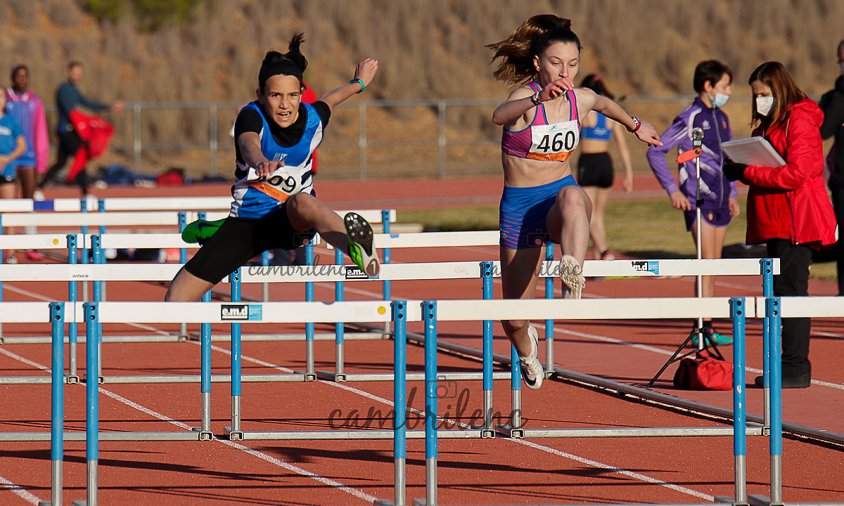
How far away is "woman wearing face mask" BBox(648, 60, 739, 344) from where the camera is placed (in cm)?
1132

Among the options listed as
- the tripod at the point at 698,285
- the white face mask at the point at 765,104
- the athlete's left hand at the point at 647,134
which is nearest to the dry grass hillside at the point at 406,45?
the tripod at the point at 698,285

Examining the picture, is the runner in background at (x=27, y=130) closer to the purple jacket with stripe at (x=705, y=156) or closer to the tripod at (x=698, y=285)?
the purple jacket with stripe at (x=705, y=156)

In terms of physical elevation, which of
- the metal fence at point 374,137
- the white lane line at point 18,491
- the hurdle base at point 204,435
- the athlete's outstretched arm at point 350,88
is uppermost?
the metal fence at point 374,137

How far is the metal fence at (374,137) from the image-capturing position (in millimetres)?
36719

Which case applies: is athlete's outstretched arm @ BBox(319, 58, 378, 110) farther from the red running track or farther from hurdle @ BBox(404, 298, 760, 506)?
hurdle @ BBox(404, 298, 760, 506)

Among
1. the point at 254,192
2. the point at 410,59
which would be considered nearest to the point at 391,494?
the point at 254,192

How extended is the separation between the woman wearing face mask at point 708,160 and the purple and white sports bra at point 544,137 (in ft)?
12.7

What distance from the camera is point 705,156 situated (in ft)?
37.5

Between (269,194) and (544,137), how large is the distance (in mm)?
1307

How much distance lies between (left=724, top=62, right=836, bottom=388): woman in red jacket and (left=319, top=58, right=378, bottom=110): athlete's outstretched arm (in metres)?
2.63

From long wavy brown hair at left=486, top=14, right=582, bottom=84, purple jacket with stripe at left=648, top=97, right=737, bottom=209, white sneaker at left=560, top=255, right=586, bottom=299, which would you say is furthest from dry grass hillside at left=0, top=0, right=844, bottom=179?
white sneaker at left=560, top=255, right=586, bottom=299

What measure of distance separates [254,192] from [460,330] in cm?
563

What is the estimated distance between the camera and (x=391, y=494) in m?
6.86

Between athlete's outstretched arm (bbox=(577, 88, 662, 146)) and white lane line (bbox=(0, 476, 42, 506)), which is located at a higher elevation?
athlete's outstretched arm (bbox=(577, 88, 662, 146))
